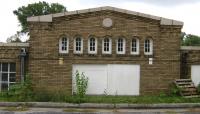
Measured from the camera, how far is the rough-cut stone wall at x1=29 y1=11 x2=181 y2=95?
2484 centimetres

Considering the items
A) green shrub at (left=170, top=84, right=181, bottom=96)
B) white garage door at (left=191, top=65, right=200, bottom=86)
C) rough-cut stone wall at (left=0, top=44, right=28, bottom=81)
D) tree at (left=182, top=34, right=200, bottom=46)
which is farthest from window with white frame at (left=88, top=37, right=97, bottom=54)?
tree at (left=182, top=34, right=200, bottom=46)

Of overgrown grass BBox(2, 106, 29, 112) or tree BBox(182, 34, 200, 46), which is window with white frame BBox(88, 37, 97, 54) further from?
tree BBox(182, 34, 200, 46)

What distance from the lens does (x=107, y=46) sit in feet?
83.4

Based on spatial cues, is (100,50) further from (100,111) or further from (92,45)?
(100,111)

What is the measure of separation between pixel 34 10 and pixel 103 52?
33226mm

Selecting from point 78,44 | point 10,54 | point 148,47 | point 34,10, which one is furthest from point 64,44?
point 34,10

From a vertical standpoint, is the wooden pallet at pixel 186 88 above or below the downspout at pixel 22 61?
below

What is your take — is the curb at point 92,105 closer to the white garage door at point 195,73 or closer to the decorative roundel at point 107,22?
the white garage door at point 195,73

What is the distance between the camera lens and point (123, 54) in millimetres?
25312

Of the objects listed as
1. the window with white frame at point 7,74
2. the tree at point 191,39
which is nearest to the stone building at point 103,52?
the window with white frame at point 7,74

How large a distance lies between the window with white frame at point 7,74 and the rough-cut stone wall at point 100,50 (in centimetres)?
148

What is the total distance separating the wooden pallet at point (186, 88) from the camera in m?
24.4

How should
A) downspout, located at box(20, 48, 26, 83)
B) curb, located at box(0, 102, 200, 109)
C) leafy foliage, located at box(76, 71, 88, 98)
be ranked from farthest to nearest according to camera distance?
downspout, located at box(20, 48, 26, 83)
leafy foliage, located at box(76, 71, 88, 98)
curb, located at box(0, 102, 200, 109)

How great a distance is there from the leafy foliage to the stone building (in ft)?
2.55
